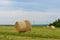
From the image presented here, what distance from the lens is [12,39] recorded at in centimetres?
1702

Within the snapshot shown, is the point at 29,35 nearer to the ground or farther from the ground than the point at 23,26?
nearer to the ground

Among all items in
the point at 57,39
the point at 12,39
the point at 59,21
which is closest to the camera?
the point at 12,39

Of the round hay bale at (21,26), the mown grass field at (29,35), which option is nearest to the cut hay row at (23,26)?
the round hay bale at (21,26)

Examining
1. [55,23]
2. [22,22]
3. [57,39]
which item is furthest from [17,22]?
[55,23]

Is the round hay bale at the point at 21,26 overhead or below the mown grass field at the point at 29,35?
overhead

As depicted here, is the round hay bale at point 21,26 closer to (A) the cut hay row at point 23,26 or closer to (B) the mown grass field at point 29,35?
(A) the cut hay row at point 23,26

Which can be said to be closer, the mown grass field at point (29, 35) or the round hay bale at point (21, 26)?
the mown grass field at point (29, 35)

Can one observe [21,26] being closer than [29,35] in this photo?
No

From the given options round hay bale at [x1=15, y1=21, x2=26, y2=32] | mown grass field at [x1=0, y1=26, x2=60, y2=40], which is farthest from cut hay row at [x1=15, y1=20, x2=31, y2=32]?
mown grass field at [x1=0, y1=26, x2=60, y2=40]

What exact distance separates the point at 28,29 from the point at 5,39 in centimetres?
891

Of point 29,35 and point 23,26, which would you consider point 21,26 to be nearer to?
point 23,26

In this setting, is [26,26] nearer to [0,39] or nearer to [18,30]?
[18,30]

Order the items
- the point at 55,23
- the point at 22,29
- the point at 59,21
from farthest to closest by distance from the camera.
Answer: the point at 59,21 → the point at 55,23 → the point at 22,29

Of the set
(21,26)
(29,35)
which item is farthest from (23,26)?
(29,35)
